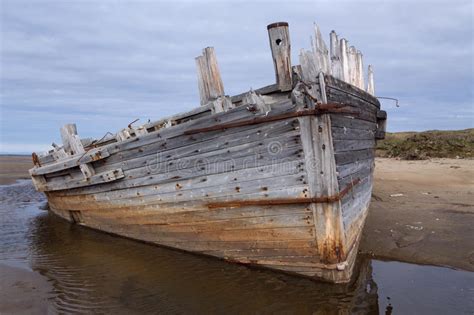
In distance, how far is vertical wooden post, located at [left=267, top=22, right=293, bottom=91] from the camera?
536 cm

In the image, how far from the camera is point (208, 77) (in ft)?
20.9

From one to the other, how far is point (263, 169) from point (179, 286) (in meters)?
2.36

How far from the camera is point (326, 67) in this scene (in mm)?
5680

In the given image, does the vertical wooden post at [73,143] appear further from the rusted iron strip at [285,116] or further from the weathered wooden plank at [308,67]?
the weathered wooden plank at [308,67]

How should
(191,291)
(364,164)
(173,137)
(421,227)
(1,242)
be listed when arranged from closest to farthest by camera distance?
(191,291) < (173,137) < (364,164) < (421,227) < (1,242)

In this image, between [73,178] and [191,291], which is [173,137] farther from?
[73,178]

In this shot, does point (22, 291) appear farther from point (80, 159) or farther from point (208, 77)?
point (208, 77)

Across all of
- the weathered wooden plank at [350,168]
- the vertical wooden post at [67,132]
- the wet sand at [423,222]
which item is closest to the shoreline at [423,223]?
the wet sand at [423,222]

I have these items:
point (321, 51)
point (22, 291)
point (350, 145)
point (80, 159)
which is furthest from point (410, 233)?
point (22, 291)

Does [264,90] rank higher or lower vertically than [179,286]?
higher

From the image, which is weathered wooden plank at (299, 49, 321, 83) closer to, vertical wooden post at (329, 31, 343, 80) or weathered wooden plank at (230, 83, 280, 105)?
weathered wooden plank at (230, 83, 280, 105)

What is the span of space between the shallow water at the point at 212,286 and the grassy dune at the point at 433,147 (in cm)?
1864

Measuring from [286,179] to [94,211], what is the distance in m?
5.31

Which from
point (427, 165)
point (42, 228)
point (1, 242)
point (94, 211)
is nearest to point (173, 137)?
point (94, 211)
